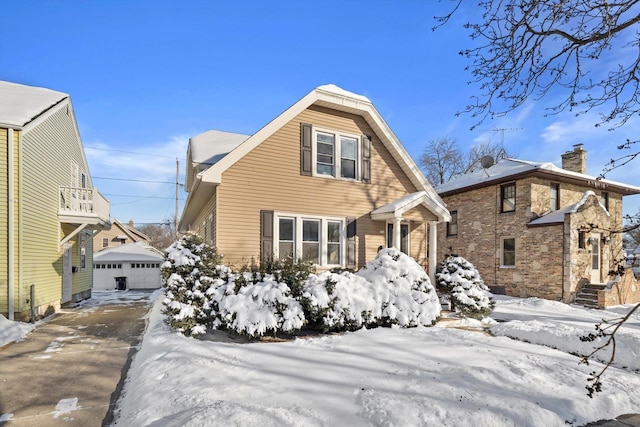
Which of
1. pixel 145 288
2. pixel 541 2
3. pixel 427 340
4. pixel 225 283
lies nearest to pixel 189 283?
pixel 225 283

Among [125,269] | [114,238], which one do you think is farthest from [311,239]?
[114,238]

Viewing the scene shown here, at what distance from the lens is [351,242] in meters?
11.8

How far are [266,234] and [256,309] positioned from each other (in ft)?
10.9

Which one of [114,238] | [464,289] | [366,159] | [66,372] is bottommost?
[66,372]

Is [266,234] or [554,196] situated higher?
[554,196]

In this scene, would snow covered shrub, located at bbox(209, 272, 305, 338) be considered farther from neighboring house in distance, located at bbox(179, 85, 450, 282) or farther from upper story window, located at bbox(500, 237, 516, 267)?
upper story window, located at bbox(500, 237, 516, 267)

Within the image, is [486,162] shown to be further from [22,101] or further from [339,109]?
[22,101]

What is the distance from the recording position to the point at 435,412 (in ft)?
13.8

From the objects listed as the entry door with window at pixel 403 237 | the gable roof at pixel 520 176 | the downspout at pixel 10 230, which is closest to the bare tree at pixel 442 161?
the gable roof at pixel 520 176

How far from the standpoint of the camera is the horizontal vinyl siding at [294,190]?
33.9 feet

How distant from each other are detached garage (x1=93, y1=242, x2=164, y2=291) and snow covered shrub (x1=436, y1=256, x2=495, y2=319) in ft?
73.4

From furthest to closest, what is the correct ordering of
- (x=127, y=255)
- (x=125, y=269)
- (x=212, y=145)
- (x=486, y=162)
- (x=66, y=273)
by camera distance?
(x=127, y=255) → (x=125, y=269) → (x=486, y=162) → (x=66, y=273) → (x=212, y=145)

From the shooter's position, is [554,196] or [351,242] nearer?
[351,242]

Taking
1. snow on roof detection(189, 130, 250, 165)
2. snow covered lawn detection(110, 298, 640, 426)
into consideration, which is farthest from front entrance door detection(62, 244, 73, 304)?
snow covered lawn detection(110, 298, 640, 426)
